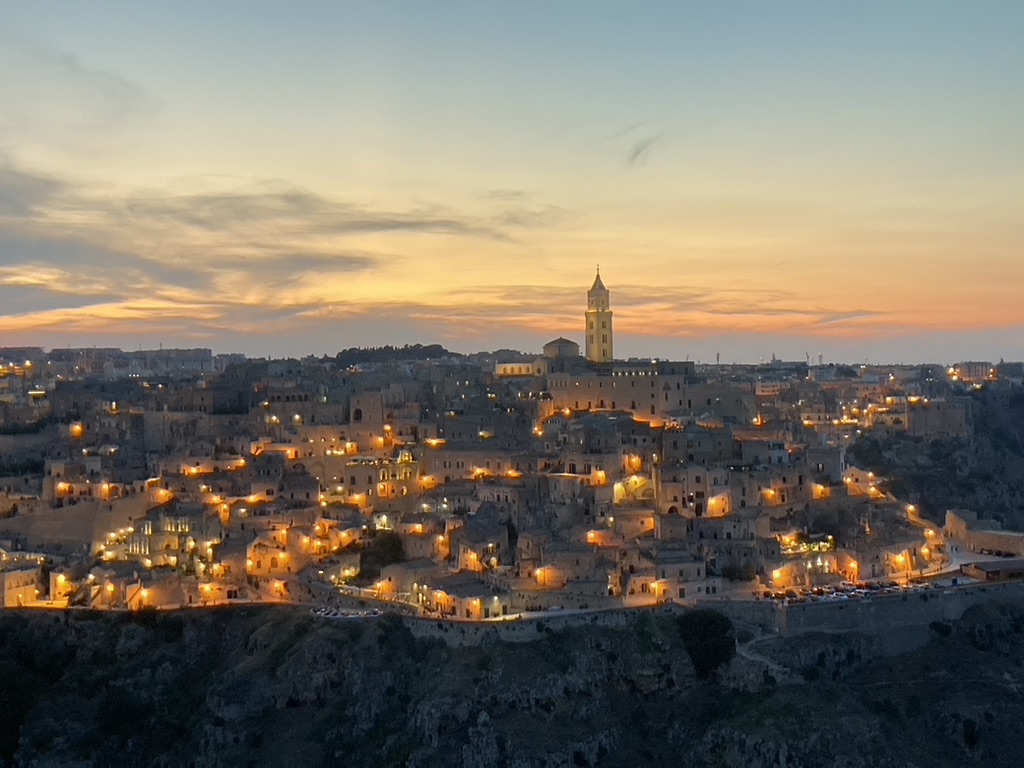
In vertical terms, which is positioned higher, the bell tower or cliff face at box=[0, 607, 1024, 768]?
the bell tower

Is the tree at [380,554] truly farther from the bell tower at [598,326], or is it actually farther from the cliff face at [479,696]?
the bell tower at [598,326]

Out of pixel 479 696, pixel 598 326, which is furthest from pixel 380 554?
pixel 598 326

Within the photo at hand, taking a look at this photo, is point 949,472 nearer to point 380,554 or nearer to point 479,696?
point 380,554

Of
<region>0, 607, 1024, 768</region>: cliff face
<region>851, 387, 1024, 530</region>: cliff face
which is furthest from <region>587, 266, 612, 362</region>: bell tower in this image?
<region>0, 607, 1024, 768</region>: cliff face

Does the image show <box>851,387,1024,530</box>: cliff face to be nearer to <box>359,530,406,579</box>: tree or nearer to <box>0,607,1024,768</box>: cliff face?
<box>0,607,1024,768</box>: cliff face

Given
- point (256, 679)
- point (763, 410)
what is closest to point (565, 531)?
point (256, 679)

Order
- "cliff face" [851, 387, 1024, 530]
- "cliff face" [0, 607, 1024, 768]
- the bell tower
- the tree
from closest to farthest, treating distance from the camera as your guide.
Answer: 1. "cliff face" [0, 607, 1024, 768]
2. the tree
3. "cliff face" [851, 387, 1024, 530]
4. the bell tower
